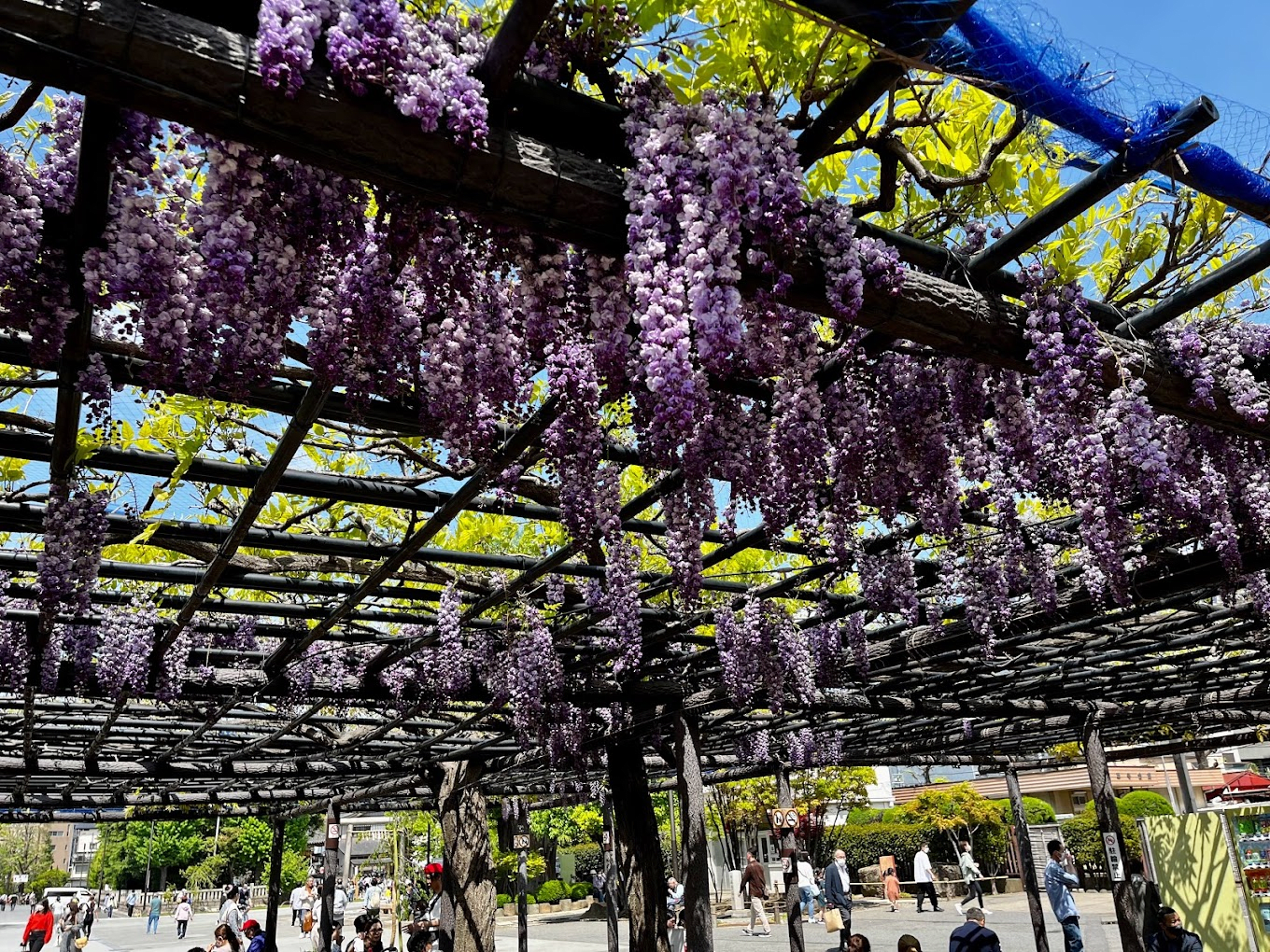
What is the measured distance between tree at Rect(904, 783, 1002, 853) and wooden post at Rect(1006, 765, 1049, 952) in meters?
10.2

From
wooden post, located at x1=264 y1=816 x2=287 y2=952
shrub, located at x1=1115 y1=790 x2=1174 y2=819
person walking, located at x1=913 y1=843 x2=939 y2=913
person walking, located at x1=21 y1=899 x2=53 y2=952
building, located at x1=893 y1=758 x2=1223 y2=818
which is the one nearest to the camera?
person walking, located at x1=21 y1=899 x2=53 y2=952

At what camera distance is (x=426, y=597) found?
23.5ft

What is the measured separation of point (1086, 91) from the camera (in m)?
2.65

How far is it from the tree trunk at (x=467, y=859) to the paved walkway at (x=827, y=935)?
5.77 metres

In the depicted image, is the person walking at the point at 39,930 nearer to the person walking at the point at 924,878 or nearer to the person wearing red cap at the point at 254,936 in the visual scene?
the person wearing red cap at the point at 254,936

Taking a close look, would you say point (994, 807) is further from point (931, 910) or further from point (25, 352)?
point (25, 352)

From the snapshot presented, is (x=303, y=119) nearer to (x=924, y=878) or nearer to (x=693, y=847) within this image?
(x=693, y=847)

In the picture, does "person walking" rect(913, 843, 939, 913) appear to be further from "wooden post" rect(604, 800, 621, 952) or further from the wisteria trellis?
the wisteria trellis

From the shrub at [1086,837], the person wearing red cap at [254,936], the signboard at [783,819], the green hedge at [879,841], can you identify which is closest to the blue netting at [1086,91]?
the person wearing red cap at [254,936]

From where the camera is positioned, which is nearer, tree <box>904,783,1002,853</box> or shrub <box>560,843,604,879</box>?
tree <box>904,783,1002,853</box>

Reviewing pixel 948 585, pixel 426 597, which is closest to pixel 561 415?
pixel 426 597

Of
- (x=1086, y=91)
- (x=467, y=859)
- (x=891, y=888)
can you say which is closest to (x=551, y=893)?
(x=891, y=888)

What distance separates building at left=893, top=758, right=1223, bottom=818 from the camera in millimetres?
36906

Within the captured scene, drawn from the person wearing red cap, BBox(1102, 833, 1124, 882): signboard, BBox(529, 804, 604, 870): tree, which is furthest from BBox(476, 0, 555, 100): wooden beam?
BBox(529, 804, 604, 870): tree
